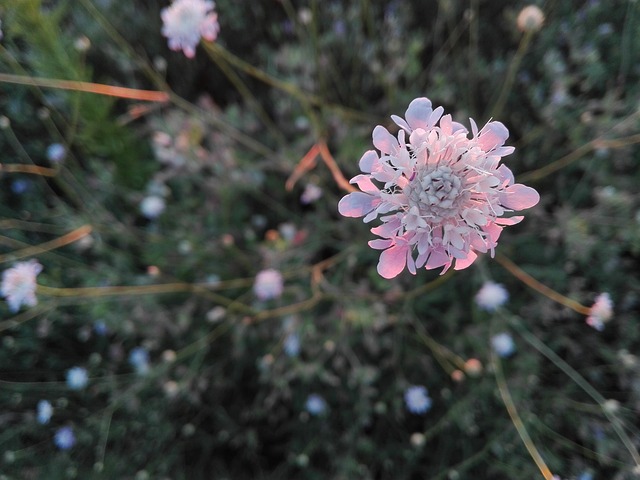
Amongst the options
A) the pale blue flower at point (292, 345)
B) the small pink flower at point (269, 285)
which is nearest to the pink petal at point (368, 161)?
the small pink flower at point (269, 285)

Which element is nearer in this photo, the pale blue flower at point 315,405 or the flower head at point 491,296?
the flower head at point 491,296

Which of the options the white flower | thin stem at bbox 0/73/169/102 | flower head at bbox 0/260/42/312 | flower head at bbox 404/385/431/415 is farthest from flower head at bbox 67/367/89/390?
flower head at bbox 404/385/431/415

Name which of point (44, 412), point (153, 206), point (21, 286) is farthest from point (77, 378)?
point (153, 206)

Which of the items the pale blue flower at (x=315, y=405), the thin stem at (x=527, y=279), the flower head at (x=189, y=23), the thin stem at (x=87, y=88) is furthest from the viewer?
the pale blue flower at (x=315, y=405)

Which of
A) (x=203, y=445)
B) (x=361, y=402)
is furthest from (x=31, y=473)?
(x=361, y=402)

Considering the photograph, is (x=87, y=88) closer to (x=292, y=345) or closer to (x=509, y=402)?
(x=292, y=345)

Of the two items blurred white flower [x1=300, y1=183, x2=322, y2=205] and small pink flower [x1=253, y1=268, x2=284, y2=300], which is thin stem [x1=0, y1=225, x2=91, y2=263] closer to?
small pink flower [x1=253, y1=268, x2=284, y2=300]

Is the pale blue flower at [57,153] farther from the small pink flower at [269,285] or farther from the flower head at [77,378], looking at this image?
the small pink flower at [269,285]

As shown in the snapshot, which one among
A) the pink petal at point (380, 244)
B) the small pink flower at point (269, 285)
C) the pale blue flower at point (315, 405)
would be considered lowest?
the pale blue flower at point (315, 405)

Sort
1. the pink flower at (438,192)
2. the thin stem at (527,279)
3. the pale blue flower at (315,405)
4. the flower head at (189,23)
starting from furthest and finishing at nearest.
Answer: the pale blue flower at (315,405), the thin stem at (527,279), the flower head at (189,23), the pink flower at (438,192)
